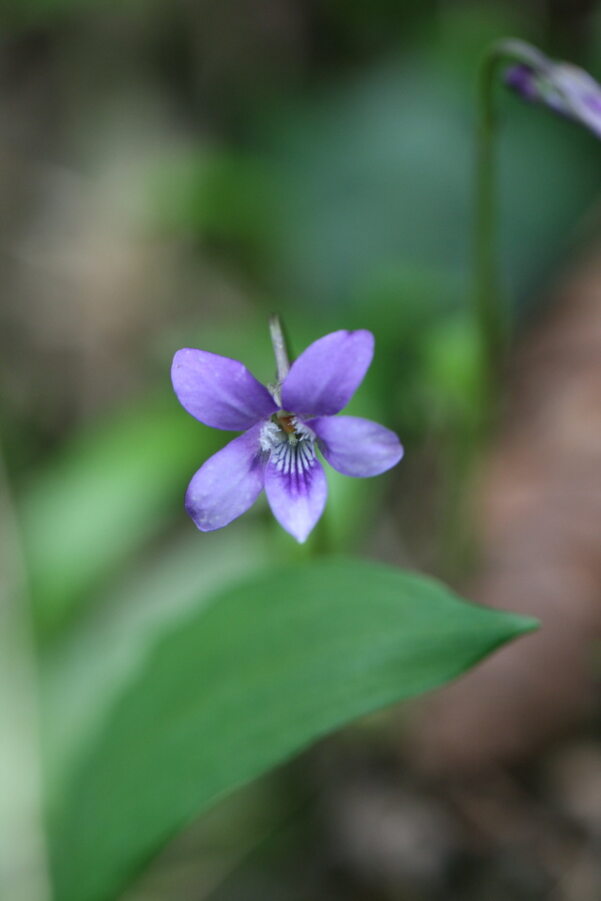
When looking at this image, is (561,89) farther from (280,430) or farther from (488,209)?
(280,430)

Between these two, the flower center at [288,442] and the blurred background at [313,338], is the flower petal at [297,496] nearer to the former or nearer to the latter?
the flower center at [288,442]

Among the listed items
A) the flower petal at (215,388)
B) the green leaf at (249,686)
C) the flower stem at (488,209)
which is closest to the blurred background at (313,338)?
the flower stem at (488,209)

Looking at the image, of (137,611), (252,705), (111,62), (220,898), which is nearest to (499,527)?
(137,611)

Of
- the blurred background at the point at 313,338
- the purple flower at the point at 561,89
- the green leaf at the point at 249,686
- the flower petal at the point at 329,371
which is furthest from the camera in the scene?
the blurred background at the point at 313,338

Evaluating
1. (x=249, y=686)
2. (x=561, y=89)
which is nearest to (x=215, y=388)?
(x=249, y=686)

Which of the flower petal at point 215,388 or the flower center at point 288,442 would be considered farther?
the flower center at point 288,442

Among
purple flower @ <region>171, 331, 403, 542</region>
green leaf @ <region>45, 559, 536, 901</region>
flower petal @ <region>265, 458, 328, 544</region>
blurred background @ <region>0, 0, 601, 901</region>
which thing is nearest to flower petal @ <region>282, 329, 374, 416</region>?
purple flower @ <region>171, 331, 403, 542</region>

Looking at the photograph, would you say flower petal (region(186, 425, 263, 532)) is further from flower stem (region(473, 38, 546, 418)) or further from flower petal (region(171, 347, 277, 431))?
flower stem (region(473, 38, 546, 418))

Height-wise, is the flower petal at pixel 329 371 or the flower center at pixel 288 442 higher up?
the flower petal at pixel 329 371
